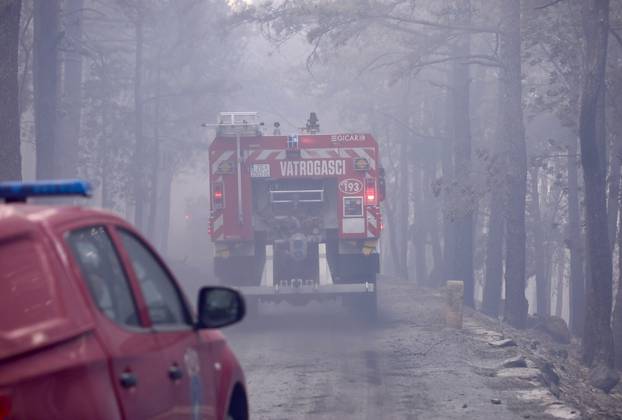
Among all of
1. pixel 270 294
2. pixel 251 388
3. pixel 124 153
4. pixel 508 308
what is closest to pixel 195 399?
pixel 251 388

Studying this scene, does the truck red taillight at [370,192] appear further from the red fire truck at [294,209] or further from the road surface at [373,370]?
the road surface at [373,370]

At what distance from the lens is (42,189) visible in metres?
4.34

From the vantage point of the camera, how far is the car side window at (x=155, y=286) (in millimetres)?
4926

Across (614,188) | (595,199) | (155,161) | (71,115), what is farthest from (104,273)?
(155,161)

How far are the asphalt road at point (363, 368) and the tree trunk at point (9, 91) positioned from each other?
167 inches

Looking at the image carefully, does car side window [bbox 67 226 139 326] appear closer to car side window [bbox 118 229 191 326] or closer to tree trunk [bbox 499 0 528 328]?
car side window [bbox 118 229 191 326]

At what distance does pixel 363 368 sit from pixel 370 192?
530 centimetres

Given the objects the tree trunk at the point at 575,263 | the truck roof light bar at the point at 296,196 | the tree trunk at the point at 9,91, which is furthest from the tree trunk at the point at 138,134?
the tree trunk at the point at 9,91

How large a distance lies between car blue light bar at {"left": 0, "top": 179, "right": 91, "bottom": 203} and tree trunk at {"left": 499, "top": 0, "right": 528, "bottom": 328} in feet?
77.2

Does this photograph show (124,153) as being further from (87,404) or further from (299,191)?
(87,404)

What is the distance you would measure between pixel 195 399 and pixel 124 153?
36653mm

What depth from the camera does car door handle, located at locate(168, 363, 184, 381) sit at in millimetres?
4676

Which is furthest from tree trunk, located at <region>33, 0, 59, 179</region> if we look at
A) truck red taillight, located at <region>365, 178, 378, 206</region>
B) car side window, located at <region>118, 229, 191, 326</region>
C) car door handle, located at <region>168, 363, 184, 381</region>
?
car door handle, located at <region>168, 363, 184, 381</region>

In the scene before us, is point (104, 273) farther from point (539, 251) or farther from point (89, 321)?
point (539, 251)
